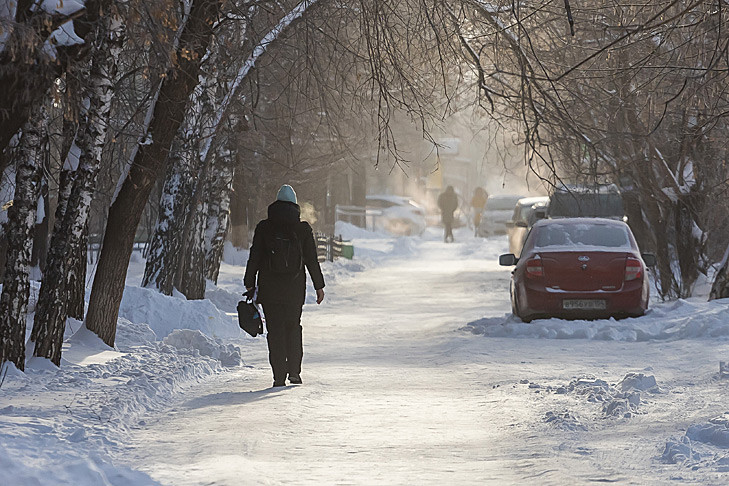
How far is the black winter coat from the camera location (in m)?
11.2

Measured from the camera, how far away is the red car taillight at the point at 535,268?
16688mm

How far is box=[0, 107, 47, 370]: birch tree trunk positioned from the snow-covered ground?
0.39 m

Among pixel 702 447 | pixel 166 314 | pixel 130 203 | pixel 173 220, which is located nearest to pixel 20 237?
pixel 130 203

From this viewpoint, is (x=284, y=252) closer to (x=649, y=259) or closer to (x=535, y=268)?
(x=535, y=268)

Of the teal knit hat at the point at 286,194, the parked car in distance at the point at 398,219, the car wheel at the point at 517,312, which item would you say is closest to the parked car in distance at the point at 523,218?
the car wheel at the point at 517,312

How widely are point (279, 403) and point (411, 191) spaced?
3304 inches

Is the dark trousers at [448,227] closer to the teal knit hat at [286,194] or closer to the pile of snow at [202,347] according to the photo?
the pile of snow at [202,347]

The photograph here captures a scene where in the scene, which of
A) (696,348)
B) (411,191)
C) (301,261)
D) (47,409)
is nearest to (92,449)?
(47,409)

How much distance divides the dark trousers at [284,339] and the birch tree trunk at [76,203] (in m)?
1.99

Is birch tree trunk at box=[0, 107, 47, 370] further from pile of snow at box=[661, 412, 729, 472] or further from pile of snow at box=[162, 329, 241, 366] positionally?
pile of snow at box=[661, 412, 729, 472]

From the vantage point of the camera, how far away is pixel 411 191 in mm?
93438

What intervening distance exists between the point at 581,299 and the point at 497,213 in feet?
112

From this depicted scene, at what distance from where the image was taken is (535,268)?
54.9 ft

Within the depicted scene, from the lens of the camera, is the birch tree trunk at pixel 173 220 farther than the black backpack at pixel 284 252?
Yes
